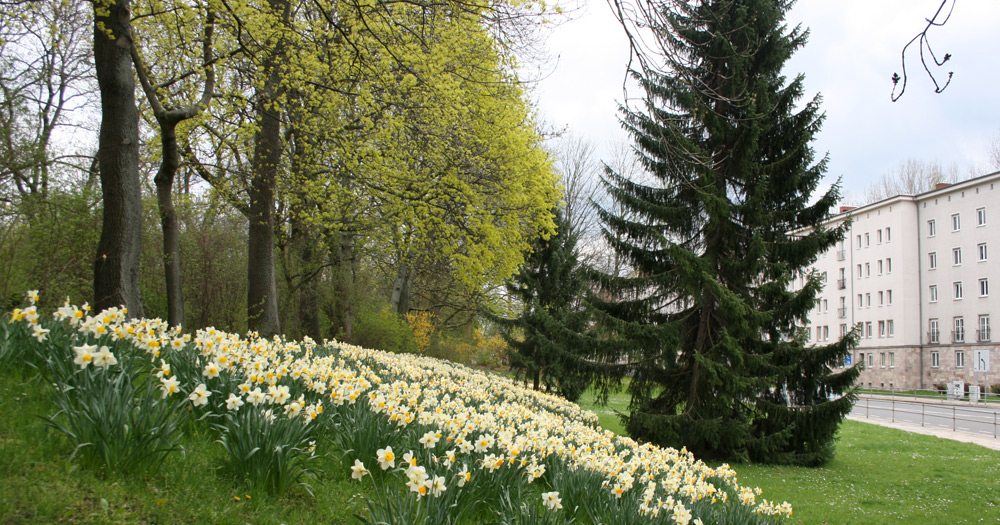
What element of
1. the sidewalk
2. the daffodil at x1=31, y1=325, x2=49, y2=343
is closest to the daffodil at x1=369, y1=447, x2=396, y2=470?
the daffodil at x1=31, y1=325, x2=49, y2=343

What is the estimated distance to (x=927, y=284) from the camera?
42031mm

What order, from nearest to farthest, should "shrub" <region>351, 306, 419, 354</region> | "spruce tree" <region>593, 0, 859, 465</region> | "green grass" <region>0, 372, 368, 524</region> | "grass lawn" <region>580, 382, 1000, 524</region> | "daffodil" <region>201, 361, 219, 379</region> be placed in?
"green grass" <region>0, 372, 368, 524</region>
"daffodil" <region>201, 361, 219, 379</region>
"grass lawn" <region>580, 382, 1000, 524</region>
"spruce tree" <region>593, 0, 859, 465</region>
"shrub" <region>351, 306, 419, 354</region>

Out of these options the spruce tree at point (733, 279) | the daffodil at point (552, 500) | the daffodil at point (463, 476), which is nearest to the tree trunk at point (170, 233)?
the daffodil at point (463, 476)

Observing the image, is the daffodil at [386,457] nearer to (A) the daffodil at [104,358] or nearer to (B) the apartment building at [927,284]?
(A) the daffodil at [104,358]

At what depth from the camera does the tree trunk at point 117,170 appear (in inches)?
252

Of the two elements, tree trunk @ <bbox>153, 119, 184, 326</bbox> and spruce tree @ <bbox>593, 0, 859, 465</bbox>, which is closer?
tree trunk @ <bbox>153, 119, 184, 326</bbox>

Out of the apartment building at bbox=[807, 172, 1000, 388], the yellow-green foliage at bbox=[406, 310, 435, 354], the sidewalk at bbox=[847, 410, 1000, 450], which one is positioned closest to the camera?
the sidewalk at bbox=[847, 410, 1000, 450]

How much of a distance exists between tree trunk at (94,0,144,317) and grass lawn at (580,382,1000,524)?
8.71 m

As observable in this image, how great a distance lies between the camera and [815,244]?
1264 centimetres

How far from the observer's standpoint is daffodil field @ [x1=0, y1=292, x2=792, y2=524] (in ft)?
8.75

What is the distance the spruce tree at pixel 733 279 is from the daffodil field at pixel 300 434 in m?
7.52

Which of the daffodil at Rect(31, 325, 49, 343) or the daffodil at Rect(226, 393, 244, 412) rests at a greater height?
the daffodil at Rect(31, 325, 49, 343)

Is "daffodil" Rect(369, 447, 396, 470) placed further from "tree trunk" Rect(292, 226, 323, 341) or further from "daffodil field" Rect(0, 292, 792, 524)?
"tree trunk" Rect(292, 226, 323, 341)

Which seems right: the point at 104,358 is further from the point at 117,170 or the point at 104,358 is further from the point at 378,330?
the point at 378,330
